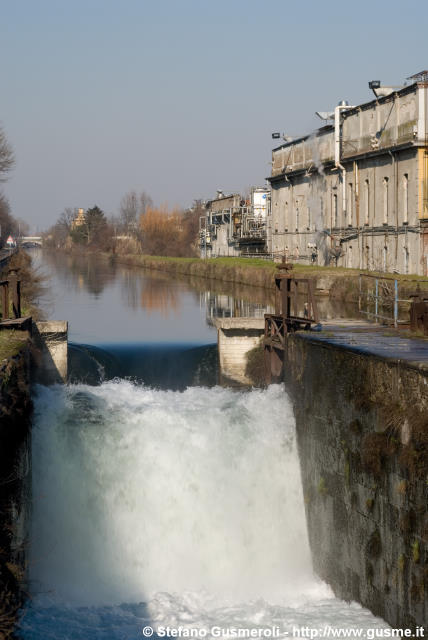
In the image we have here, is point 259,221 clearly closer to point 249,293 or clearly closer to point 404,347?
point 249,293

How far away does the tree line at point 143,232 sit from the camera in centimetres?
11188

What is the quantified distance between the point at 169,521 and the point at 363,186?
30.6 m

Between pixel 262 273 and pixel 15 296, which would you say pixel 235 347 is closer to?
pixel 15 296

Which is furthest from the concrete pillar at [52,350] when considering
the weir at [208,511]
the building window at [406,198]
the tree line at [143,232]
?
the tree line at [143,232]

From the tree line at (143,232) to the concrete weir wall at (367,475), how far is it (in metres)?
93.8

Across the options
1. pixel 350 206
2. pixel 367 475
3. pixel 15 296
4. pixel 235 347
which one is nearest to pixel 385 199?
pixel 350 206

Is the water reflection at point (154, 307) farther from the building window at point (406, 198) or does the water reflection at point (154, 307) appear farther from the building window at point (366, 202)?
the building window at point (366, 202)

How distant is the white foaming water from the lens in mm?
13156

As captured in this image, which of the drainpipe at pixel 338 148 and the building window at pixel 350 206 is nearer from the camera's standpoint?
the building window at pixel 350 206

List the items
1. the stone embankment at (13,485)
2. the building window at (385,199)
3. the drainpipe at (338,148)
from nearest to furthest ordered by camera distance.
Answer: the stone embankment at (13,485)
the building window at (385,199)
the drainpipe at (338,148)

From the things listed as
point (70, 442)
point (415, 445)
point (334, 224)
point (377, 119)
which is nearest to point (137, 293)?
point (334, 224)

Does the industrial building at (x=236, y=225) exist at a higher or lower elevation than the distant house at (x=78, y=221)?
lower

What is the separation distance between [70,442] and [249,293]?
31116 millimetres

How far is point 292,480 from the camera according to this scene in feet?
50.2
